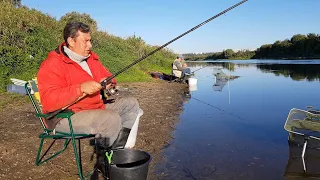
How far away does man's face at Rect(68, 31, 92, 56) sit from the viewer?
3711 mm

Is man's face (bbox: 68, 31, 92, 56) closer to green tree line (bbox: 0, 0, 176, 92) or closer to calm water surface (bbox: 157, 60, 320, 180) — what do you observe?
calm water surface (bbox: 157, 60, 320, 180)

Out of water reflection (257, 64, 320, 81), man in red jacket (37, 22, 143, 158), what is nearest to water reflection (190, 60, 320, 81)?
water reflection (257, 64, 320, 81)

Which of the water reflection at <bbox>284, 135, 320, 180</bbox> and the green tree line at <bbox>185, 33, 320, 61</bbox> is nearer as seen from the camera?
the water reflection at <bbox>284, 135, 320, 180</bbox>

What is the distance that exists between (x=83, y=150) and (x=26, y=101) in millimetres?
5351

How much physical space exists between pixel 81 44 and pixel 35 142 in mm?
2850

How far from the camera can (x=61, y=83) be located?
348 cm

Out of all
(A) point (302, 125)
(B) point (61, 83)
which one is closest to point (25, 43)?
(B) point (61, 83)

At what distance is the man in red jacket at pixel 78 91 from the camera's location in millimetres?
3334

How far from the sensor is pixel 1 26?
41.7 feet

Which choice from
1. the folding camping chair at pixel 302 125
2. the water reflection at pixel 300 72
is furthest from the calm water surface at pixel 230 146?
the water reflection at pixel 300 72

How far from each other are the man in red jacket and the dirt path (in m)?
1.13

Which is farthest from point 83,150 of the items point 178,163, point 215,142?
point 215,142

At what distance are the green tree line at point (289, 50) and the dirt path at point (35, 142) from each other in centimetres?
7973

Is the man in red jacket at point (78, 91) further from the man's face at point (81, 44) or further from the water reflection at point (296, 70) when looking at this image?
the water reflection at point (296, 70)
